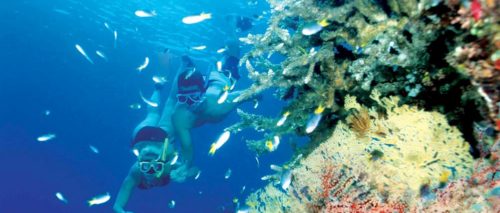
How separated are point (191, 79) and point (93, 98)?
222 feet

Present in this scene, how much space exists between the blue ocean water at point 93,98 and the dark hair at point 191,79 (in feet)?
8.04

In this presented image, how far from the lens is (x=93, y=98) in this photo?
6988cm

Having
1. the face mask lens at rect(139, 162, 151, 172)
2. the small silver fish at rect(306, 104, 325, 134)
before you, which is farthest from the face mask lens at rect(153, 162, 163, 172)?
the small silver fish at rect(306, 104, 325, 134)

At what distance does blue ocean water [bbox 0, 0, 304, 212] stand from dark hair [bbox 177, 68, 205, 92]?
2452 millimetres

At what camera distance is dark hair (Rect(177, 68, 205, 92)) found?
951cm

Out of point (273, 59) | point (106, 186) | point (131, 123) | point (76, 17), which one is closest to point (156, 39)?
point (76, 17)

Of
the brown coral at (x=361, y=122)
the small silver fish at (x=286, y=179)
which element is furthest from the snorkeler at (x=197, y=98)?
the brown coral at (x=361, y=122)

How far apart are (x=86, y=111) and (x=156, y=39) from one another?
54.8m

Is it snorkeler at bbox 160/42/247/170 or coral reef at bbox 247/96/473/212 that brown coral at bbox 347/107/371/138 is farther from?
snorkeler at bbox 160/42/247/170

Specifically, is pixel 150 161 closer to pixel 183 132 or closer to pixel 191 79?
pixel 183 132

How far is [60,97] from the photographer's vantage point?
6800 cm

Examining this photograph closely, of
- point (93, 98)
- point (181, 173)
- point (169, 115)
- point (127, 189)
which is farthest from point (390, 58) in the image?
point (93, 98)

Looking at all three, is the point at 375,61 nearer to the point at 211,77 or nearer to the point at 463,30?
the point at 463,30

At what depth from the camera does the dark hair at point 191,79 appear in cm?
951
